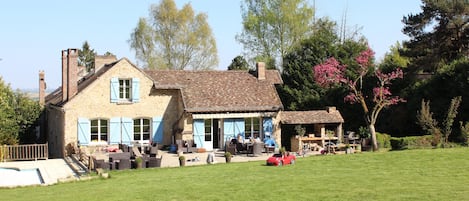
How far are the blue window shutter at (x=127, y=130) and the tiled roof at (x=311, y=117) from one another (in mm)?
10126

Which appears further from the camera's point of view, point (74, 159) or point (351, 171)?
point (74, 159)

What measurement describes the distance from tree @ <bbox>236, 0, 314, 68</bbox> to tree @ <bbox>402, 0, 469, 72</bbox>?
566 inches

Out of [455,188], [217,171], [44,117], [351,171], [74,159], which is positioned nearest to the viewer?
[455,188]

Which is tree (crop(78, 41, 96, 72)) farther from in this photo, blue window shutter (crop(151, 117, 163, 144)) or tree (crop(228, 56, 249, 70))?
blue window shutter (crop(151, 117, 163, 144))

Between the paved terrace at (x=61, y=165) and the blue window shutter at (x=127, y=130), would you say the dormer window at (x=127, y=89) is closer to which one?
the blue window shutter at (x=127, y=130)

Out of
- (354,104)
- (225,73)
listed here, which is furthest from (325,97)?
(225,73)

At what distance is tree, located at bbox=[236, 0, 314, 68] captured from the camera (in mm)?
52344

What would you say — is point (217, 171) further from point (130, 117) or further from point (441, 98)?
point (441, 98)

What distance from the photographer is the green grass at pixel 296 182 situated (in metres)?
16.2

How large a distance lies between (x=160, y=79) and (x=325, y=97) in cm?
1394

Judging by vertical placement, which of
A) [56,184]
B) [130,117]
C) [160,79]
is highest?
[160,79]

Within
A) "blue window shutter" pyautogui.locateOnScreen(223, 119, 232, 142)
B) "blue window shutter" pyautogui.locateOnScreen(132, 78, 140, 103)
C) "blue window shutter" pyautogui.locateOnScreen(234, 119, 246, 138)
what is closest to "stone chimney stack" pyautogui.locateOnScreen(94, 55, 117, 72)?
"blue window shutter" pyautogui.locateOnScreen(132, 78, 140, 103)

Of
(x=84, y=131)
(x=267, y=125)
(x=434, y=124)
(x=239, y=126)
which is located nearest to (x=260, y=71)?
(x=267, y=125)

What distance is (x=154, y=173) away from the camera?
2395 cm
